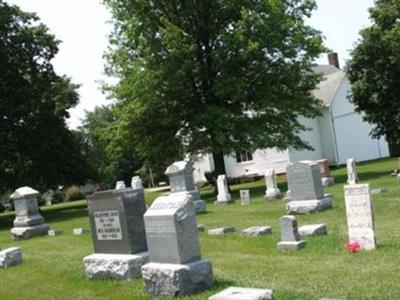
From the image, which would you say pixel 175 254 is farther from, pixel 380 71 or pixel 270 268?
pixel 380 71

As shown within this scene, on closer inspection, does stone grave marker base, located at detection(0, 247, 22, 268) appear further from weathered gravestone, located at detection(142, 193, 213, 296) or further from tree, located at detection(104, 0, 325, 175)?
tree, located at detection(104, 0, 325, 175)

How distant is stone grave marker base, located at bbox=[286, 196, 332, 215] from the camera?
17.7 meters

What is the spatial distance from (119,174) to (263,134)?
40110 mm

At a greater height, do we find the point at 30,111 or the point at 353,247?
the point at 30,111

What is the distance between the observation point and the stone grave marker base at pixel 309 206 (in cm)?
1772

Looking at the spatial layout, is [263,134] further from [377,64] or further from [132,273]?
[132,273]

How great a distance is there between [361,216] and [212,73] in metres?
22.0

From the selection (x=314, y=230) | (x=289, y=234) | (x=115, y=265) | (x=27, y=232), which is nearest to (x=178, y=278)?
(x=115, y=265)

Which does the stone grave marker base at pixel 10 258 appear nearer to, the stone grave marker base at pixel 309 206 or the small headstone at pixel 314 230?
the small headstone at pixel 314 230

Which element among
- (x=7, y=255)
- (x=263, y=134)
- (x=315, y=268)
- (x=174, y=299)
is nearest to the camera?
(x=174, y=299)

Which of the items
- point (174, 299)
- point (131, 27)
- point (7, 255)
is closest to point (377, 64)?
point (131, 27)

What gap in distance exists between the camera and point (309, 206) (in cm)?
1778

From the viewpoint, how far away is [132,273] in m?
10.3

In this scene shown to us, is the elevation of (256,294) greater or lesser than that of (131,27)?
lesser
